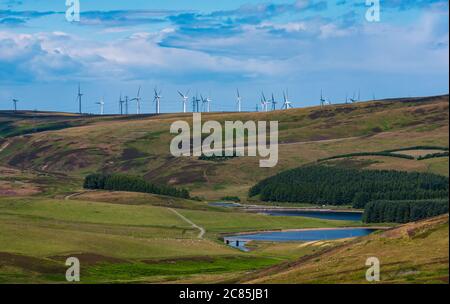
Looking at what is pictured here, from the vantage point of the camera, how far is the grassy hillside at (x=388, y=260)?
8019 centimetres

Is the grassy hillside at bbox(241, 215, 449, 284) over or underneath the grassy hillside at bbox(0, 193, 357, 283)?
over

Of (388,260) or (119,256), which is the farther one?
(119,256)

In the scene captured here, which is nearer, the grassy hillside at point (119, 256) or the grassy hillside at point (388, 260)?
the grassy hillside at point (388, 260)

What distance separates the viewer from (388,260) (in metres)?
87.5

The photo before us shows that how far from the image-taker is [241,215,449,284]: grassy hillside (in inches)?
3157

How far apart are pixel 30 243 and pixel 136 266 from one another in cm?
1852

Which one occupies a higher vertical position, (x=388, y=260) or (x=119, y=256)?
(x=388, y=260)

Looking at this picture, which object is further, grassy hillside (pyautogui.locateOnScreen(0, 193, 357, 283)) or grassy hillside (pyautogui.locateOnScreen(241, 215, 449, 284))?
grassy hillside (pyautogui.locateOnScreen(0, 193, 357, 283))
